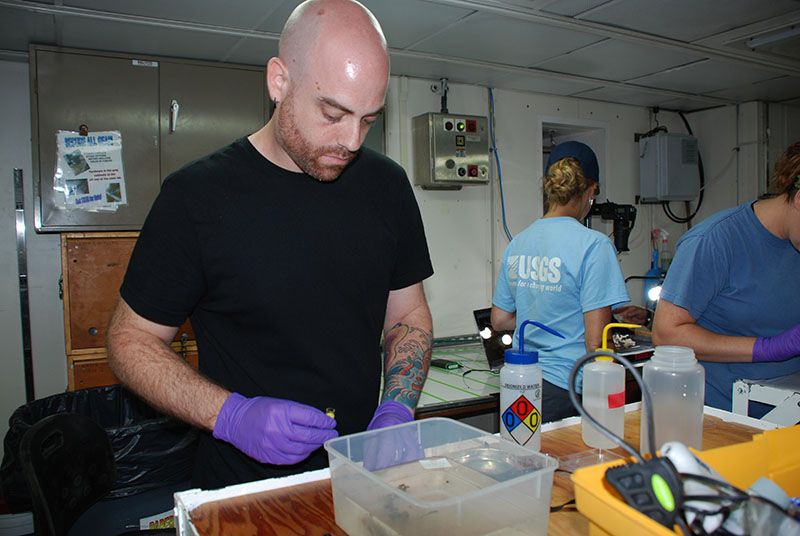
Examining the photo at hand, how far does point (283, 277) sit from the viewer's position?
1.20 meters

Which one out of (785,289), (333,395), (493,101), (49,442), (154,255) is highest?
(493,101)

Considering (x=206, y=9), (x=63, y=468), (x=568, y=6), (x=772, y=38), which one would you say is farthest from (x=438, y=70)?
(x=63, y=468)

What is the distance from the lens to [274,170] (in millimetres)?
1246

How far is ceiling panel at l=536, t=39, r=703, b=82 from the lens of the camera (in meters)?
3.07

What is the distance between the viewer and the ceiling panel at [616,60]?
121 inches

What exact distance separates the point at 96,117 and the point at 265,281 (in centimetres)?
202

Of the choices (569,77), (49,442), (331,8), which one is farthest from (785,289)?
(569,77)

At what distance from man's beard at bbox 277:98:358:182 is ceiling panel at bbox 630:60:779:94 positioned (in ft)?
10.4

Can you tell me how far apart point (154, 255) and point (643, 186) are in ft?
13.8

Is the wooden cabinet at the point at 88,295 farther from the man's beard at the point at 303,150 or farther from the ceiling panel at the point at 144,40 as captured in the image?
the man's beard at the point at 303,150

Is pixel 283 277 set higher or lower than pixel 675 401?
higher

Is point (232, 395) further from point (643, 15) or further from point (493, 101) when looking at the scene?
point (493, 101)

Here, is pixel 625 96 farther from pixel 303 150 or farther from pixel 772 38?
pixel 303 150

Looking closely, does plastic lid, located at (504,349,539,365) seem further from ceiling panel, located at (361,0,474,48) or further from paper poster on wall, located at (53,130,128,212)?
paper poster on wall, located at (53,130,128,212)
